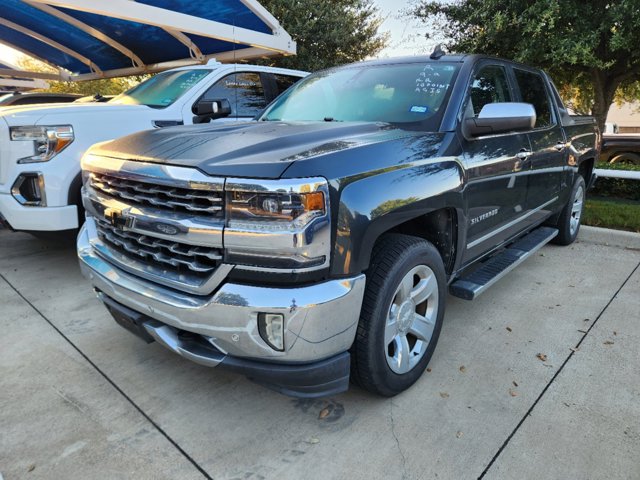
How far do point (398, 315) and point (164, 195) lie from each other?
1318 mm

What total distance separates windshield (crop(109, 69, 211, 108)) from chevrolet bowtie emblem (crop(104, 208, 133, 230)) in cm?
282

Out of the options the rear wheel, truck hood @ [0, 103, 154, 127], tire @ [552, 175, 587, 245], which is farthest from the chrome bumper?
the rear wheel

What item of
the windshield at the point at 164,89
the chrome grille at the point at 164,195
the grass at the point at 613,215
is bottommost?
the grass at the point at 613,215

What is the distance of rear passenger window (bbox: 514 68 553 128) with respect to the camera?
394 cm

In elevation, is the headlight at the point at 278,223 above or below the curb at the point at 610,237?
above

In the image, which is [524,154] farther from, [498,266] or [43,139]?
[43,139]

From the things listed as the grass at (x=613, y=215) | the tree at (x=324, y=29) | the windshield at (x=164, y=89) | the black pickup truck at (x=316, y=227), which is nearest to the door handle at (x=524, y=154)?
the black pickup truck at (x=316, y=227)

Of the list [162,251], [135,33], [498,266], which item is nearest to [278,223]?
[162,251]

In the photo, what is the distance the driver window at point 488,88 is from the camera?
10.1ft

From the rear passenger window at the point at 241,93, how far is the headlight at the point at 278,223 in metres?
3.71

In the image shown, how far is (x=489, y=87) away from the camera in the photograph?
133 inches

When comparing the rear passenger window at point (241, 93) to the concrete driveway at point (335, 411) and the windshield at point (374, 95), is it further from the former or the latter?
the concrete driveway at point (335, 411)

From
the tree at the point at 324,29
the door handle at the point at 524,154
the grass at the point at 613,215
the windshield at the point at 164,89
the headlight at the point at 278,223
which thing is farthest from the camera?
the tree at the point at 324,29

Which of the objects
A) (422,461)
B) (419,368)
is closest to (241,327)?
Answer: (422,461)
